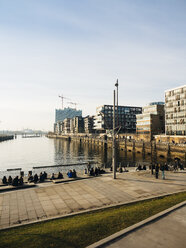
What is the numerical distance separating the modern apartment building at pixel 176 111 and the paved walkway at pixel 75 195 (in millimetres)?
70687

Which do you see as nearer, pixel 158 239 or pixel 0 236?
pixel 158 239

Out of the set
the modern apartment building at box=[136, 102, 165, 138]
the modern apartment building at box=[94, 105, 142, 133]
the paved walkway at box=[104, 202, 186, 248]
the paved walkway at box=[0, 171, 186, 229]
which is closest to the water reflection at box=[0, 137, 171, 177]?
the paved walkway at box=[0, 171, 186, 229]

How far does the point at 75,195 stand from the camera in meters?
17.3

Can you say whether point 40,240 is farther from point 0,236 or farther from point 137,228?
point 137,228

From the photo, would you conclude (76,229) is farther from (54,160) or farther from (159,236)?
(54,160)

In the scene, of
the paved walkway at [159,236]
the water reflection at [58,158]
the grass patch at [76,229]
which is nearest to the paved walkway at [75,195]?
the grass patch at [76,229]

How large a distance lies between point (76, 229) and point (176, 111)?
90.6m

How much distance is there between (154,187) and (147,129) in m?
92.4

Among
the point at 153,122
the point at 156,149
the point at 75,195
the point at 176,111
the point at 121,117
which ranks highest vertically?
the point at 121,117

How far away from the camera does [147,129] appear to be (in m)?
109

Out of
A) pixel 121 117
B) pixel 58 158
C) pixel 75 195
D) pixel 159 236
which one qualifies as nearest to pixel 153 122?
pixel 121 117

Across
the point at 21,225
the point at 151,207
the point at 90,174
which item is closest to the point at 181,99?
the point at 90,174

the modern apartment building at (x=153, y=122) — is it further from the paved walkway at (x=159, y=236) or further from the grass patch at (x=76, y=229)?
the paved walkway at (x=159, y=236)

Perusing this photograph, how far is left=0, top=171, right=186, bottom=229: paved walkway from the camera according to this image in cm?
1341
